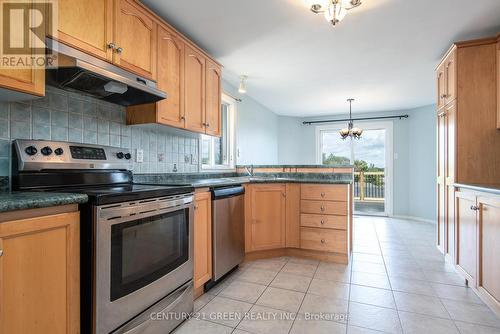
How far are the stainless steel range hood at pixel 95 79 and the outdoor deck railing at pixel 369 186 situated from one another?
5298mm

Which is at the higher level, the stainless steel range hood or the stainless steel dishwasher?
the stainless steel range hood

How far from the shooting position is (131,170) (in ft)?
6.63

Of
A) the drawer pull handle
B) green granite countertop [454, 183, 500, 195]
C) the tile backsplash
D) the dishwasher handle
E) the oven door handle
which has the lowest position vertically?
the oven door handle

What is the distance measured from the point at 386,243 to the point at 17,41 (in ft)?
13.4

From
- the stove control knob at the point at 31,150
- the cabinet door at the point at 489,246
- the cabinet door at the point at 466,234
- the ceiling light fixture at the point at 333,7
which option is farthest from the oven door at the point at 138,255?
the cabinet door at the point at 466,234

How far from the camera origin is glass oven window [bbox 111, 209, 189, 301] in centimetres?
125

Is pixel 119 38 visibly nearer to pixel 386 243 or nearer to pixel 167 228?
pixel 167 228

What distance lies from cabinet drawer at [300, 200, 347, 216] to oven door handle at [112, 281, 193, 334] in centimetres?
153

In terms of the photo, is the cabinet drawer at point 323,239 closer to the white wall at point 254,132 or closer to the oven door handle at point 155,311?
the oven door handle at point 155,311

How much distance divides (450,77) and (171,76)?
2.66 meters

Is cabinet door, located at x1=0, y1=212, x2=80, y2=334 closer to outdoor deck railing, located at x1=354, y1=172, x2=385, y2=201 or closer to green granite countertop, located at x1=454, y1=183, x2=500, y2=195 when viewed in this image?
green granite countertop, located at x1=454, y1=183, x2=500, y2=195

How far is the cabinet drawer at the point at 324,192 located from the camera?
8.95ft

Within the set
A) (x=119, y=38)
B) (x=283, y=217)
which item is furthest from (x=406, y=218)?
(x=119, y=38)

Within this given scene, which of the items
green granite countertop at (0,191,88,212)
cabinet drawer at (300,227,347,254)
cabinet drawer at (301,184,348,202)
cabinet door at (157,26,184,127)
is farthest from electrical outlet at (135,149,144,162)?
cabinet drawer at (300,227,347,254)
